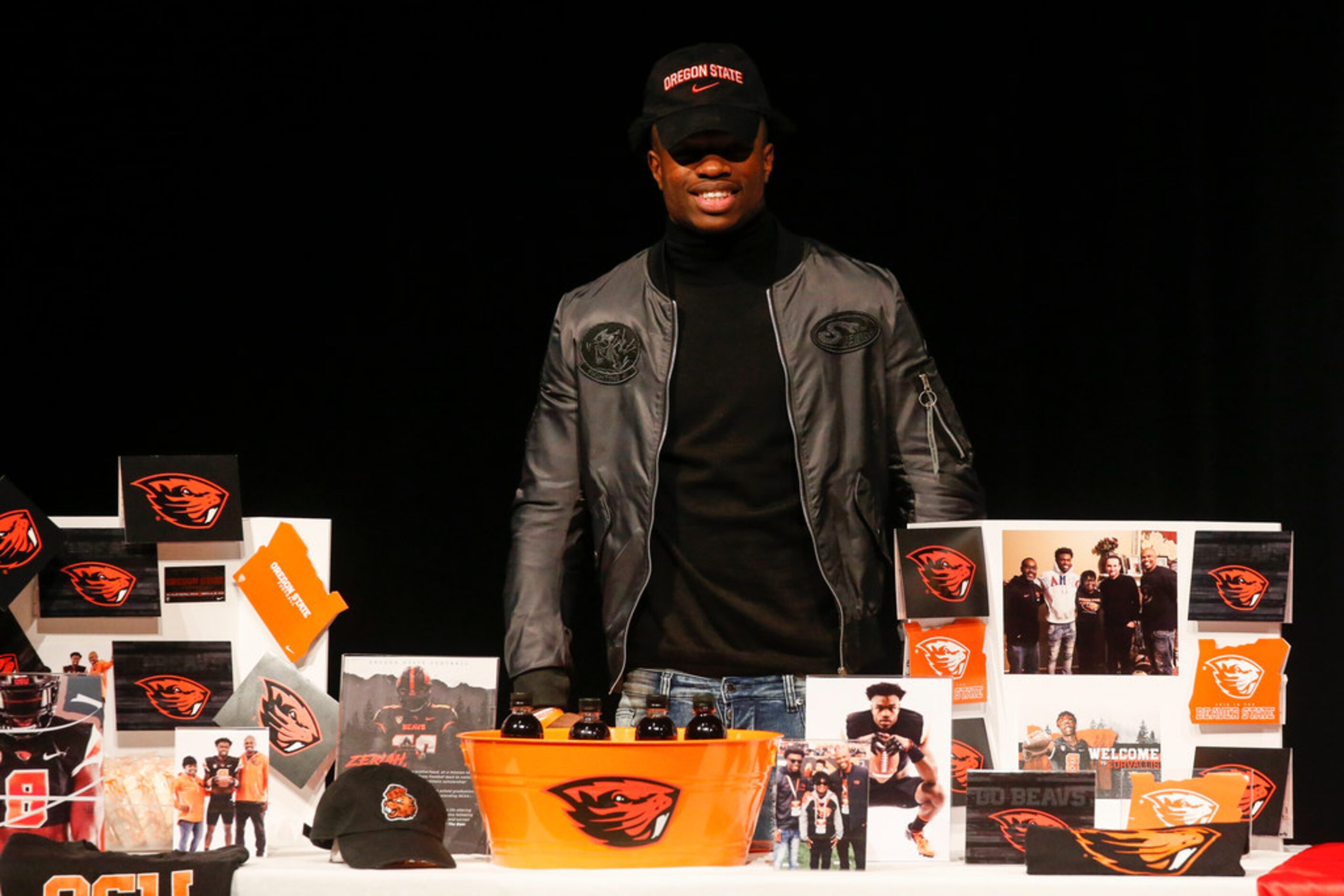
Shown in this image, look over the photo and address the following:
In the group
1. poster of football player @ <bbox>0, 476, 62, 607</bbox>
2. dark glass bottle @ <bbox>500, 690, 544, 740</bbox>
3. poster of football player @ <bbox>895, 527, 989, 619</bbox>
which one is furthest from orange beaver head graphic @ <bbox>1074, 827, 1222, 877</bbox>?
poster of football player @ <bbox>0, 476, 62, 607</bbox>

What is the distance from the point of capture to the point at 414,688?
1.79 metres

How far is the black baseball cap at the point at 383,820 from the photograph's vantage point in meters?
1.59

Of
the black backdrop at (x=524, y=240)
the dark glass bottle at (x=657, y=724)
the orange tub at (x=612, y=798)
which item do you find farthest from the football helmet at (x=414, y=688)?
the black backdrop at (x=524, y=240)

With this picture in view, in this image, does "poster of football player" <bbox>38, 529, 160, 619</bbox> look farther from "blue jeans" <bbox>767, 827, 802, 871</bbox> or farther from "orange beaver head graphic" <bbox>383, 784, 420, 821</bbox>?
"blue jeans" <bbox>767, 827, 802, 871</bbox>

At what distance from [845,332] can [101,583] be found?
3.45ft

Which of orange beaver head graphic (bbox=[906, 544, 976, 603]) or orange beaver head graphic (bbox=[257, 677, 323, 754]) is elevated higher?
orange beaver head graphic (bbox=[906, 544, 976, 603])

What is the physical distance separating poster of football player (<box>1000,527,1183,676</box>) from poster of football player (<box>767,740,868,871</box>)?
0.27m

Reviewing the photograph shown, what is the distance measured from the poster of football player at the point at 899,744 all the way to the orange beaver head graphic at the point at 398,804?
429 mm

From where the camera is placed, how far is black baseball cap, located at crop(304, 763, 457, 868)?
5.23 ft

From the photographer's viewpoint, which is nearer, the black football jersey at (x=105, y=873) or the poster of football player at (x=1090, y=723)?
the black football jersey at (x=105, y=873)

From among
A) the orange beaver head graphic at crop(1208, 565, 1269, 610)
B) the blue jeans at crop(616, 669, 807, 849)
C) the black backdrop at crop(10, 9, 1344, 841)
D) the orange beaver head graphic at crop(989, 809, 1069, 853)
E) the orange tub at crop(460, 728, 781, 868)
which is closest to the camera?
the orange tub at crop(460, 728, 781, 868)

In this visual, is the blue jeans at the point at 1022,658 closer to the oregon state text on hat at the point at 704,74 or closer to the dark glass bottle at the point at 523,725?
the dark glass bottle at the point at 523,725

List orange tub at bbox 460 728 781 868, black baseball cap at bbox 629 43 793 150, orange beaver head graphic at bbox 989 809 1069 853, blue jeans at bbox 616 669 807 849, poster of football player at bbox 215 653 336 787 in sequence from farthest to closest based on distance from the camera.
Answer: black baseball cap at bbox 629 43 793 150 < blue jeans at bbox 616 669 807 849 < poster of football player at bbox 215 653 336 787 < orange beaver head graphic at bbox 989 809 1069 853 < orange tub at bbox 460 728 781 868

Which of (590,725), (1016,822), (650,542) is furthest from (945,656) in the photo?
(650,542)
